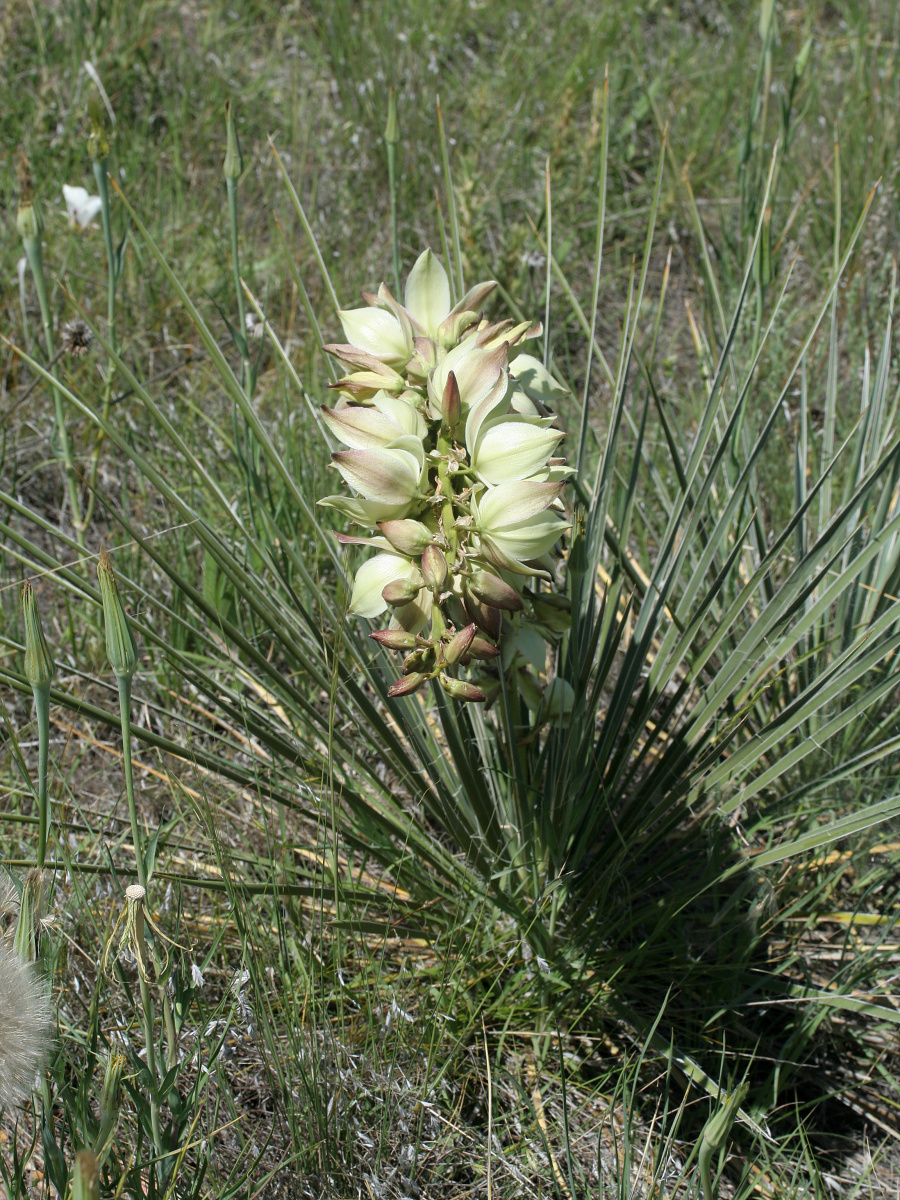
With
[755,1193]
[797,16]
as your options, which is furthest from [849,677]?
[797,16]

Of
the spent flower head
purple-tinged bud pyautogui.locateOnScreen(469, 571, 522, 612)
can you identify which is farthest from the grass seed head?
purple-tinged bud pyautogui.locateOnScreen(469, 571, 522, 612)

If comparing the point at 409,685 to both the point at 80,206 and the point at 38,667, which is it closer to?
the point at 38,667

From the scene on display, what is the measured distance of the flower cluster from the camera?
79cm

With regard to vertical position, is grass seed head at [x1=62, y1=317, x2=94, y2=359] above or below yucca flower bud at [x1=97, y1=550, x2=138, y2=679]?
below

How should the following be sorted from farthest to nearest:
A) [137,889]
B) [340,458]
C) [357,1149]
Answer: [357,1149] → [340,458] → [137,889]

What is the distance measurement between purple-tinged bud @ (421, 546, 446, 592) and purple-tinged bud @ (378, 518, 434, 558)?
0.02 metres

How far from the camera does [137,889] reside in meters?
Answer: 0.69

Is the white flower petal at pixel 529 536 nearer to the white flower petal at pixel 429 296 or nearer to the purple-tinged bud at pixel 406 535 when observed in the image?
the purple-tinged bud at pixel 406 535

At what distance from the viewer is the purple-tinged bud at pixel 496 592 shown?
31.4 inches

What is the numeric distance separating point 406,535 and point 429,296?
308 mm

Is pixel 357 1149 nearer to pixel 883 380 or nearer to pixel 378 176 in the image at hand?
pixel 883 380

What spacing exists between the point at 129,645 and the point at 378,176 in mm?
2308

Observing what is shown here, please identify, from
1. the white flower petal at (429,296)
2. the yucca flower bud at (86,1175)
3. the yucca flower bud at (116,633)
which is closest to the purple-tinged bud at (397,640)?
the yucca flower bud at (116,633)

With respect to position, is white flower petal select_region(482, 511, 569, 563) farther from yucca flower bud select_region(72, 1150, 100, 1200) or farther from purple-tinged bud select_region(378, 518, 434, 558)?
yucca flower bud select_region(72, 1150, 100, 1200)
